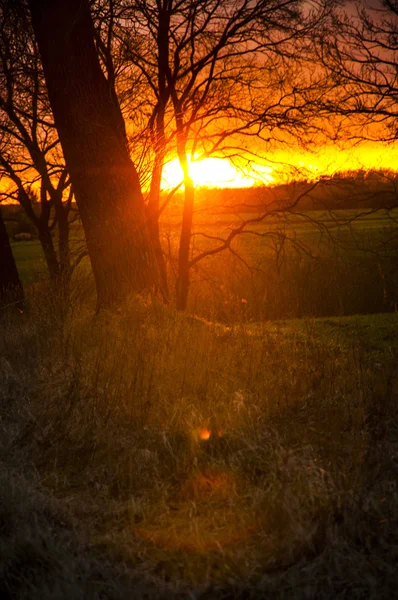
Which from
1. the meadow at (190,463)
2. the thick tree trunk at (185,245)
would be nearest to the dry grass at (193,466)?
the meadow at (190,463)

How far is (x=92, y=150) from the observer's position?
27.0 ft

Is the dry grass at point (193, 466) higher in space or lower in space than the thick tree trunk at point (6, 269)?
lower

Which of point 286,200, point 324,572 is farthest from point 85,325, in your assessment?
point 286,200

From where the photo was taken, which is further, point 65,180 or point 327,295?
point 327,295

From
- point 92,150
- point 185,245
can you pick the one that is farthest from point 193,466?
point 185,245

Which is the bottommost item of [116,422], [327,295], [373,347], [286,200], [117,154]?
[327,295]

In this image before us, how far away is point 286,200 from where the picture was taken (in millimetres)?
12742

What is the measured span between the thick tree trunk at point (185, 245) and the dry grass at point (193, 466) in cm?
558

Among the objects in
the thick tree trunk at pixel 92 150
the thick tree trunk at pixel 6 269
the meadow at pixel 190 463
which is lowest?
the meadow at pixel 190 463

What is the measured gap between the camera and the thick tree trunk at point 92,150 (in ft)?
26.9

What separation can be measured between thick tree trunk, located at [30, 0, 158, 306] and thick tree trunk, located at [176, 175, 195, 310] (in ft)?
13.1

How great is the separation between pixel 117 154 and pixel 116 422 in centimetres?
436

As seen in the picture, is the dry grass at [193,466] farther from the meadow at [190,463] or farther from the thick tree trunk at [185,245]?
the thick tree trunk at [185,245]

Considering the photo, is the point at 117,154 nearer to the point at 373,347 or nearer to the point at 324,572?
the point at 373,347
